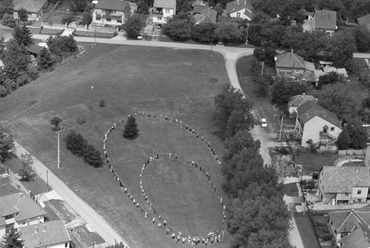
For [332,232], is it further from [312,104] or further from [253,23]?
[253,23]

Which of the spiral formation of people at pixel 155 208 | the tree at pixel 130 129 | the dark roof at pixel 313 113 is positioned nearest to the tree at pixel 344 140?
the dark roof at pixel 313 113

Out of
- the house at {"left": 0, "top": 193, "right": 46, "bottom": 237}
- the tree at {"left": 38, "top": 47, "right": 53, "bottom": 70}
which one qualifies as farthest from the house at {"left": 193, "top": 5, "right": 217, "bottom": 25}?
the house at {"left": 0, "top": 193, "right": 46, "bottom": 237}

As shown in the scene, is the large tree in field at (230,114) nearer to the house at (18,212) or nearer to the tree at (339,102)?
the tree at (339,102)

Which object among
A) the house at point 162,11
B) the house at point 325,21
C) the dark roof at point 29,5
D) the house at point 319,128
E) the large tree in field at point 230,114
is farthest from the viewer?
the dark roof at point 29,5

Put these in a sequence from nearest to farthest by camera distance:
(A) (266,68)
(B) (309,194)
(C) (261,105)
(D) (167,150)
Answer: (B) (309,194) < (D) (167,150) < (C) (261,105) < (A) (266,68)

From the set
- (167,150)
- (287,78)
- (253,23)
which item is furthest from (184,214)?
(253,23)

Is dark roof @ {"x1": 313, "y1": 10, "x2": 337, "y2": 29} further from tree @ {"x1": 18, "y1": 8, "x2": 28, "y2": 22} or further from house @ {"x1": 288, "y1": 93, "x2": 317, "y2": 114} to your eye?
tree @ {"x1": 18, "y1": 8, "x2": 28, "y2": 22}
